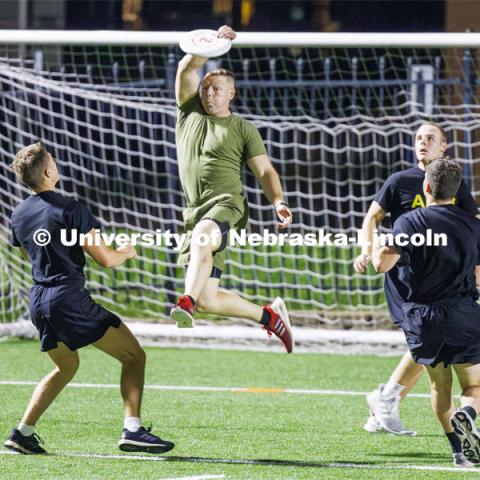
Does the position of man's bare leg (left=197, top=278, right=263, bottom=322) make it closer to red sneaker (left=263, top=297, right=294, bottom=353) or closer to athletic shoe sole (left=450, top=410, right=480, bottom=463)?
red sneaker (left=263, top=297, right=294, bottom=353)

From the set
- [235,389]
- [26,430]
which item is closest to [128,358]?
[26,430]

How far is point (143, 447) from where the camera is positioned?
6.75 m

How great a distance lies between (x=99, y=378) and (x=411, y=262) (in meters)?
4.41

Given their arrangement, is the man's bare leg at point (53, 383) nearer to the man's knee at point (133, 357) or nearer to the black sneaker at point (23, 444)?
the black sneaker at point (23, 444)

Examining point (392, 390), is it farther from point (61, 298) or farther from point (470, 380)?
point (61, 298)

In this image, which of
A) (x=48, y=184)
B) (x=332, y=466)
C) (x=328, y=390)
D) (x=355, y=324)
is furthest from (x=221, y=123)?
(x=355, y=324)

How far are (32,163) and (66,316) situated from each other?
83 cm

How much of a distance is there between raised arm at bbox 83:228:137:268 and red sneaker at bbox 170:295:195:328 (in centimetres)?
66

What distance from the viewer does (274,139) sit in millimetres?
18078

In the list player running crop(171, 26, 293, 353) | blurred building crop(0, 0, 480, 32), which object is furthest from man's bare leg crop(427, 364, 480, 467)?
blurred building crop(0, 0, 480, 32)

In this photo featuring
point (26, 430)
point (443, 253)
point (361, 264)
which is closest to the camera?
point (443, 253)

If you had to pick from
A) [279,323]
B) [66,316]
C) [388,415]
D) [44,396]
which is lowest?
[388,415]

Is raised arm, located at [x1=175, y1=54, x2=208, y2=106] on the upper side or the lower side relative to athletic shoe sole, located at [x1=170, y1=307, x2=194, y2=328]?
upper

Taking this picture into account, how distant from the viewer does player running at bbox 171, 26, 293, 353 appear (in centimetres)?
750
